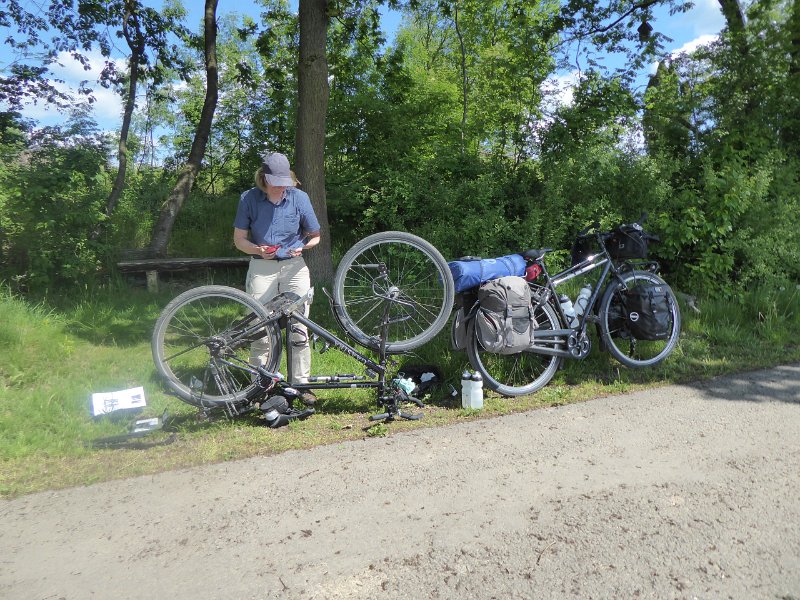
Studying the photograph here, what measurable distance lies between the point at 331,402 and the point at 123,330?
9.81 ft

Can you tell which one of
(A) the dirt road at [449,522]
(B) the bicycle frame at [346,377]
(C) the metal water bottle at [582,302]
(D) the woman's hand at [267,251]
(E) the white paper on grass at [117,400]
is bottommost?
(A) the dirt road at [449,522]

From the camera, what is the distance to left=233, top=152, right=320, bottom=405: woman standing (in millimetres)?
4375

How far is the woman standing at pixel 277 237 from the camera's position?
4375 mm

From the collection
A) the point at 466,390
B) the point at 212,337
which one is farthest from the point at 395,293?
the point at 212,337

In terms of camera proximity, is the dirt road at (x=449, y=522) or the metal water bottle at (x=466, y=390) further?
the metal water bottle at (x=466, y=390)

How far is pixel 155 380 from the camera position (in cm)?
495

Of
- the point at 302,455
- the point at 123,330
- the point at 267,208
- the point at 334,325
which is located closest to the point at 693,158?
the point at 334,325

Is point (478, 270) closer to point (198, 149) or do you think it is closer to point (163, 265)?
point (163, 265)

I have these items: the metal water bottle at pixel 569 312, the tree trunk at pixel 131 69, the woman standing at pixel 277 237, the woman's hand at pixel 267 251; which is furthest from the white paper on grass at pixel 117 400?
the tree trunk at pixel 131 69

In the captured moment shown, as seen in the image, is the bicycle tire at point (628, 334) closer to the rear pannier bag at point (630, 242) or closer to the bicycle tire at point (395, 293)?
the rear pannier bag at point (630, 242)

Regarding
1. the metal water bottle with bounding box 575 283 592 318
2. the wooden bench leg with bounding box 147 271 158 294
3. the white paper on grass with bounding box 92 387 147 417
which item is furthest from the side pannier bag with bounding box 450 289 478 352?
the wooden bench leg with bounding box 147 271 158 294

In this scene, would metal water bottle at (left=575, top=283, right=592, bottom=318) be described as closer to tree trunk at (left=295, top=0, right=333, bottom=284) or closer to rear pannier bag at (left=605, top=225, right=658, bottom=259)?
rear pannier bag at (left=605, top=225, right=658, bottom=259)

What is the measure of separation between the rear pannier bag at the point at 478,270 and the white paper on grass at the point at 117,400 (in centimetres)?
271

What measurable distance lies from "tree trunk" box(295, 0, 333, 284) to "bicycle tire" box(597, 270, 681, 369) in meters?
3.59
